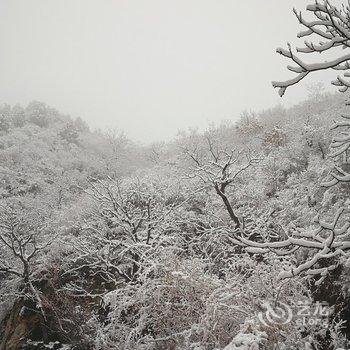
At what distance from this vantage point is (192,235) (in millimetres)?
13672

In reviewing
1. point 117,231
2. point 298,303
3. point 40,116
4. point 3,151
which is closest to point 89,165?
point 3,151

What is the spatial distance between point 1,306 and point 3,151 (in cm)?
1601

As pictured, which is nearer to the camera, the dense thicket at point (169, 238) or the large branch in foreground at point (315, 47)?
the large branch in foreground at point (315, 47)

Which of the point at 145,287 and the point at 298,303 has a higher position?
the point at 145,287

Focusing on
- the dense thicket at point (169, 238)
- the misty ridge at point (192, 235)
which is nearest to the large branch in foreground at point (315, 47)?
the misty ridge at point (192, 235)

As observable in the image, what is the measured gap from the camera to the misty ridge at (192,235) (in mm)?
4602

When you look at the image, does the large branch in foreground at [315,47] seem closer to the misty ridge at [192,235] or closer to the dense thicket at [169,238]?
the misty ridge at [192,235]

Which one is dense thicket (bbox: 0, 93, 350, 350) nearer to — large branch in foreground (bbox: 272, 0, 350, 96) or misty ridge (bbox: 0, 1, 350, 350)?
misty ridge (bbox: 0, 1, 350, 350)

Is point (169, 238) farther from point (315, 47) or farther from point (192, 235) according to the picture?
point (315, 47)

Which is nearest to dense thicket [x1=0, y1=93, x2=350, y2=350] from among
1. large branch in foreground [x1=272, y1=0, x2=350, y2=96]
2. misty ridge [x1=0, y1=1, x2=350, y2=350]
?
misty ridge [x1=0, y1=1, x2=350, y2=350]

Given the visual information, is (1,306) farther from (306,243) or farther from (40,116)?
(40,116)

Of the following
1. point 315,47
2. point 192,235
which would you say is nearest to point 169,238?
point 192,235

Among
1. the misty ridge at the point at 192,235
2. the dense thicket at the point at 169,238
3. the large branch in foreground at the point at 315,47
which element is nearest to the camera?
the large branch in foreground at the point at 315,47

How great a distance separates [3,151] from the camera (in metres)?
27.2
